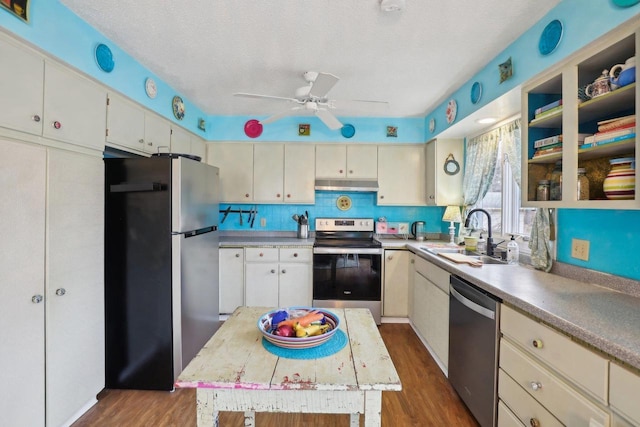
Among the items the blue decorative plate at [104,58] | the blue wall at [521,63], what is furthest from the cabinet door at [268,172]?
the blue decorative plate at [104,58]

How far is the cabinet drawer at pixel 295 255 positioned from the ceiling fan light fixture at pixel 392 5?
7.53ft

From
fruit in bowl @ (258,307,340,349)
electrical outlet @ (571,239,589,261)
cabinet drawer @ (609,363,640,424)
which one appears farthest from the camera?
electrical outlet @ (571,239,589,261)

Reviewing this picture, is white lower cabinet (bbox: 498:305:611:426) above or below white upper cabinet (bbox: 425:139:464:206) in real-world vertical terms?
below

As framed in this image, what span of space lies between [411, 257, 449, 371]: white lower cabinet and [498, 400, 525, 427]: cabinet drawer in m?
0.66

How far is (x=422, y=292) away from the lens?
2.70 m

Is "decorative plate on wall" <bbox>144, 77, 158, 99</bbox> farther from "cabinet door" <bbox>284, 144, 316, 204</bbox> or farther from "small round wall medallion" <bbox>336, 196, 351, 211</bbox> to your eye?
"small round wall medallion" <bbox>336, 196, 351, 211</bbox>

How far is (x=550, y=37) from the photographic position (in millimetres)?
1523

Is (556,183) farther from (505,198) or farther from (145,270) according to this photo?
(145,270)

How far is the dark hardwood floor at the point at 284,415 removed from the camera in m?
1.74

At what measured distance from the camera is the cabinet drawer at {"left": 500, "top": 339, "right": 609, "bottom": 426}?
0.99 m

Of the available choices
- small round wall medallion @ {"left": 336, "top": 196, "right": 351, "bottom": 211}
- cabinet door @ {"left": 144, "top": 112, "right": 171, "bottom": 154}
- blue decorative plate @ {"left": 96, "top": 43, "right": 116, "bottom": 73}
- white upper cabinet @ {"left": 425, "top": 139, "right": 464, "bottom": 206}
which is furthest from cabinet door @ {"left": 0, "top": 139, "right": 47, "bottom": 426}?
white upper cabinet @ {"left": 425, "top": 139, "right": 464, "bottom": 206}

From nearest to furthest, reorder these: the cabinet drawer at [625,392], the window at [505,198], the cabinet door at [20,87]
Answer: the cabinet drawer at [625,392]
the cabinet door at [20,87]
the window at [505,198]

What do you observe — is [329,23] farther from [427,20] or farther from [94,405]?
[94,405]

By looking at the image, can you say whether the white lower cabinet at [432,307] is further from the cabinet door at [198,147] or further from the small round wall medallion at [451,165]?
the cabinet door at [198,147]
